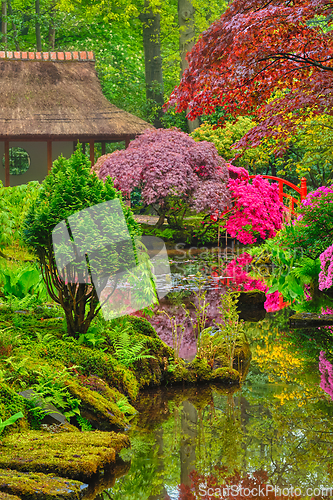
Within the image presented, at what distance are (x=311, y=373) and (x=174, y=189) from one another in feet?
29.4

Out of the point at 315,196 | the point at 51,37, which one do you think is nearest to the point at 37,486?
the point at 315,196

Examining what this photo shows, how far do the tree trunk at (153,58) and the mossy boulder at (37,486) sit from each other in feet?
69.7

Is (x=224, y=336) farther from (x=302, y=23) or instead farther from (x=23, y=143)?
(x=23, y=143)

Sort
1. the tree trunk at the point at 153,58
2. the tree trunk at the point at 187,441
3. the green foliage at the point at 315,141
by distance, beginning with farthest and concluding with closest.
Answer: the tree trunk at the point at 153,58 → the green foliage at the point at 315,141 → the tree trunk at the point at 187,441

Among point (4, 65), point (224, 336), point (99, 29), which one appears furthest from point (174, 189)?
point (99, 29)

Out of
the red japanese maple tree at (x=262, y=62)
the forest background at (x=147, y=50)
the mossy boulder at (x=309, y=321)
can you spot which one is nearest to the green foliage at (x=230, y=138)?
the forest background at (x=147, y=50)

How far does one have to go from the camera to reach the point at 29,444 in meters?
3.21

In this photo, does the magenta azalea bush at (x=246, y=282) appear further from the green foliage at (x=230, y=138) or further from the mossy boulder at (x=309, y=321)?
the green foliage at (x=230, y=138)

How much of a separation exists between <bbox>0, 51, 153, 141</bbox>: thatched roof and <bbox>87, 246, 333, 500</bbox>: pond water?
50.4 ft

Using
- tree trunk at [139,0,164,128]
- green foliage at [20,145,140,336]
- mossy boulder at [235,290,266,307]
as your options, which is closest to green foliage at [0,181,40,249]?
mossy boulder at [235,290,266,307]

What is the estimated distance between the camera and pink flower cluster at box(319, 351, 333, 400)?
4539mm

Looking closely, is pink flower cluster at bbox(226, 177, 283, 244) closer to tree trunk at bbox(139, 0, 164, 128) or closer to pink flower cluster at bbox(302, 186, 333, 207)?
pink flower cluster at bbox(302, 186, 333, 207)

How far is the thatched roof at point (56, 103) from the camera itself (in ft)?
62.0

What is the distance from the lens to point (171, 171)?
1324 centimetres
